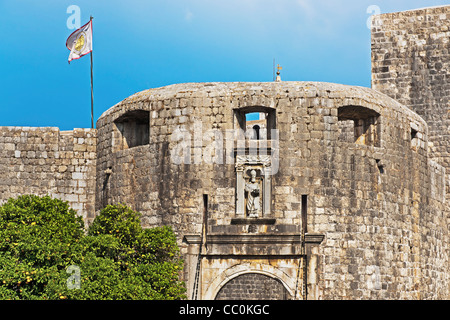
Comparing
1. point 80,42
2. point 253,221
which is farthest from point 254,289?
point 80,42

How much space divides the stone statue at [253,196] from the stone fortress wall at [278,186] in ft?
0.19

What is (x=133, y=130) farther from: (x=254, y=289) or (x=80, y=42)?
(x=254, y=289)

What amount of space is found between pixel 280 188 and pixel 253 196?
2.43 feet

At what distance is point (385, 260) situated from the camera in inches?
1054

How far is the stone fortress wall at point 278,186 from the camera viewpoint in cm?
2586

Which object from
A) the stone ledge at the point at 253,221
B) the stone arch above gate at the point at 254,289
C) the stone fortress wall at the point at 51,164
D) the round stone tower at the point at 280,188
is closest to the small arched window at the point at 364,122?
the round stone tower at the point at 280,188

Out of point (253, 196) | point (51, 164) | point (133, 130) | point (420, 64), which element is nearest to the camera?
point (253, 196)

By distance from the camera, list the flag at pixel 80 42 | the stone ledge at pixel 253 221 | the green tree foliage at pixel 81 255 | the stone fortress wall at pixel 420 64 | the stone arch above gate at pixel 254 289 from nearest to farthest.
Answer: the green tree foliage at pixel 81 255 < the stone ledge at pixel 253 221 < the stone arch above gate at pixel 254 289 < the flag at pixel 80 42 < the stone fortress wall at pixel 420 64

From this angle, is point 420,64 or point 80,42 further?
point 420,64

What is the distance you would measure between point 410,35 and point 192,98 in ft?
32.6

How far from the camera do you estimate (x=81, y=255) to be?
2444 cm

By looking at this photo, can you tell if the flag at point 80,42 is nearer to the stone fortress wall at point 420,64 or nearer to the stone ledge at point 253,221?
the stone ledge at point 253,221

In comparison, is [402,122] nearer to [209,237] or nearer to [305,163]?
[305,163]

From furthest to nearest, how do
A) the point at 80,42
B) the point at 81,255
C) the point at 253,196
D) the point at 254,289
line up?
the point at 80,42 → the point at 254,289 → the point at 253,196 → the point at 81,255
